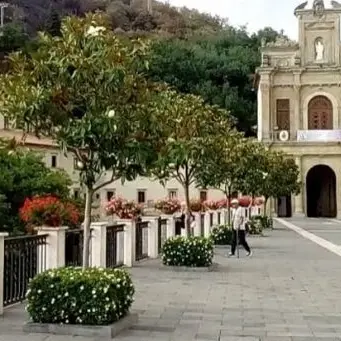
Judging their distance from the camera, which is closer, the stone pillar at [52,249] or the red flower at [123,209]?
the stone pillar at [52,249]

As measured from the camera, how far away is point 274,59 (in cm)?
6122

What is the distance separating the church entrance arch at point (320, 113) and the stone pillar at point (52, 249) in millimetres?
49821

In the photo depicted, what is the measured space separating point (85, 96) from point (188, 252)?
7867 mm

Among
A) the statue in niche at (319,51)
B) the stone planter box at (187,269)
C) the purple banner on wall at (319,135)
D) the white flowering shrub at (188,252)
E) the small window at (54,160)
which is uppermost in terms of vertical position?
the statue in niche at (319,51)

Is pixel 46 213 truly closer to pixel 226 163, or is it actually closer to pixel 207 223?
pixel 226 163

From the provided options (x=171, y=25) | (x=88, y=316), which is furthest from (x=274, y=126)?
(x=88, y=316)

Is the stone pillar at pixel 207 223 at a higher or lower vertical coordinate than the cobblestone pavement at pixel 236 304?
higher

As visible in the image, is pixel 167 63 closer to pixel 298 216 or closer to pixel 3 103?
pixel 298 216

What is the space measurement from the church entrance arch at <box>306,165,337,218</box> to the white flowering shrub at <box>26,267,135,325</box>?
2065 inches

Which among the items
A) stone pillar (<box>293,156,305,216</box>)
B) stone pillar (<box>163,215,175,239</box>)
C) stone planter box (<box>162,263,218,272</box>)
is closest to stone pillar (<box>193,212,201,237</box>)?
stone pillar (<box>163,215,175,239</box>)

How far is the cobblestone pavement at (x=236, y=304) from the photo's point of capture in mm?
8531

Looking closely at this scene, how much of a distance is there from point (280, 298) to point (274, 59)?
51.1 m

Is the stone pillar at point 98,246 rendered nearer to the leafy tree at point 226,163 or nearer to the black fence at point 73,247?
the black fence at point 73,247

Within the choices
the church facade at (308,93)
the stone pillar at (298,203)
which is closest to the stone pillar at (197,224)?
the stone pillar at (298,203)
